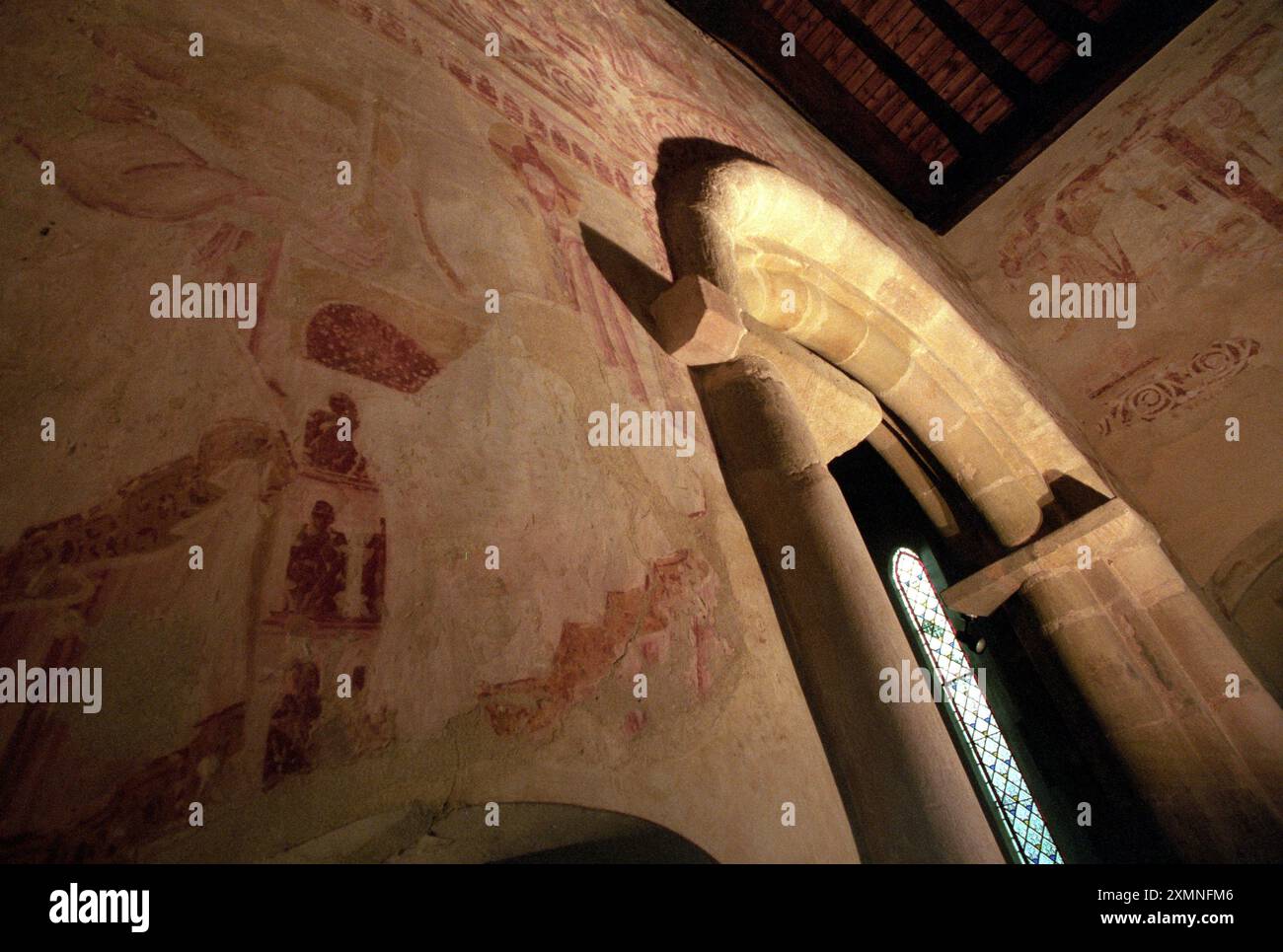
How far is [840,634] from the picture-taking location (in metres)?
1.83

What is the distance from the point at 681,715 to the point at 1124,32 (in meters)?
7.09

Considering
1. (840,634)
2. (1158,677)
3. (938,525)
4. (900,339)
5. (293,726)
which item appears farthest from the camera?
(938,525)

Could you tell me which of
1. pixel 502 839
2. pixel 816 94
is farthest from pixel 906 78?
pixel 502 839

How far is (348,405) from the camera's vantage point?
1224mm

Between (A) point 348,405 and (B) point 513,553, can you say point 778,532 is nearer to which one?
(B) point 513,553

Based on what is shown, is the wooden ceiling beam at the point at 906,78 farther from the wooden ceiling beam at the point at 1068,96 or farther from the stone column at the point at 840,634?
the stone column at the point at 840,634

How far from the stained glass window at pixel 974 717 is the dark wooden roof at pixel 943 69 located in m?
3.34

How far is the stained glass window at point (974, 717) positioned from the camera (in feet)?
15.1

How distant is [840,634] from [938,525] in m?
3.19

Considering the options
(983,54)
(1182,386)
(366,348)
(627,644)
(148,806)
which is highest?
(983,54)

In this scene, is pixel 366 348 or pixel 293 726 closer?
pixel 293 726

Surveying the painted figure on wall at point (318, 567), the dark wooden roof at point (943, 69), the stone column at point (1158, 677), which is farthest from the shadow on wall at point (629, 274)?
the dark wooden roof at point (943, 69)

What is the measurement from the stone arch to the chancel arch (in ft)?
0.04

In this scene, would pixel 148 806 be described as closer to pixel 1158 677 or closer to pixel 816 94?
pixel 1158 677
